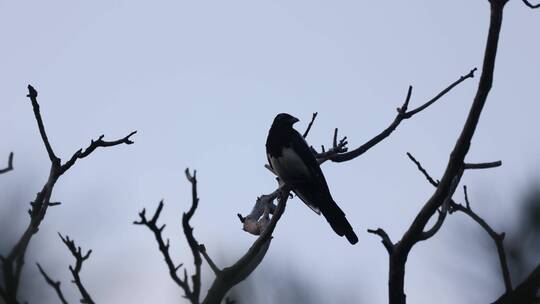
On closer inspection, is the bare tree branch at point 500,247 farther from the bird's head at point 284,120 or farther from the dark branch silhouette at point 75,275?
the bird's head at point 284,120

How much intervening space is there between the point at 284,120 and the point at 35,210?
3879 millimetres

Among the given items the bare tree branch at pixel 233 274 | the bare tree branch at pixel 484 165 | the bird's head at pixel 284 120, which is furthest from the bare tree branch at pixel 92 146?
the bird's head at pixel 284 120

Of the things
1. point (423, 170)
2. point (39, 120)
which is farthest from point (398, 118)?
point (39, 120)

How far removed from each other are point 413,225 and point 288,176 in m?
2.85

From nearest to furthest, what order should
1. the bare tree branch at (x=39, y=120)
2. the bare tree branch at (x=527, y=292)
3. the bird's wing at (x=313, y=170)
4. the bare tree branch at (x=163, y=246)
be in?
the bare tree branch at (x=163, y=246), the bare tree branch at (x=527, y=292), the bare tree branch at (x=39, y=120), the bird's wing at (x=313, y=170)

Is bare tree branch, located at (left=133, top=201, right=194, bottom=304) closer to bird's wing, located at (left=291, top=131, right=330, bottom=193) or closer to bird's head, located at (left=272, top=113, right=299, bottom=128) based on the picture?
bird's wing, located at (left=291, top=131, right=330, bottom=193)

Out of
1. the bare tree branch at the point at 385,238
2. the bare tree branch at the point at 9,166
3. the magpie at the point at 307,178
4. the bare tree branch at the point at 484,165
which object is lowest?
the bare tree branch at the point at 385,238

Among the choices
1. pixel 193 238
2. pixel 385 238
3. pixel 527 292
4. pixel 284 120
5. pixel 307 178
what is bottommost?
pixel 527 292

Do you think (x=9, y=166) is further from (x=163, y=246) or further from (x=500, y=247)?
(x=500, y=247)

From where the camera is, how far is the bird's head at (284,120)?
22.6 feet

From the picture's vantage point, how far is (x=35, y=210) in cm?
328

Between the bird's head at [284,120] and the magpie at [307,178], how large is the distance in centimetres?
39

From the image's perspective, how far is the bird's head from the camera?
6.88 m

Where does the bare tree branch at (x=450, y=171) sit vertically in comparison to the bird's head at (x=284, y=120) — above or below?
below
